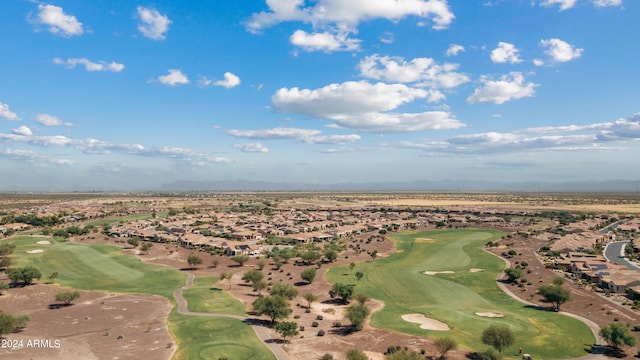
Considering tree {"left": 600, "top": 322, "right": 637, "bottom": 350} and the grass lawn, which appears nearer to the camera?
tree {"left": 600, "top": 322, "right": 637, "bottom": 350}

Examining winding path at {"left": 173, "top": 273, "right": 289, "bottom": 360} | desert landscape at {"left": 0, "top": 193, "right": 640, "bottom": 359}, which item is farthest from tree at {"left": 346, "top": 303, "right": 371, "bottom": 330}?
winding path at {"left": 173, "top": 273, "right": 289, "bottom": 360}

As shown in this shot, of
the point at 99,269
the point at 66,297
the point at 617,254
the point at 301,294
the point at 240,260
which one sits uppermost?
the point at 66,297

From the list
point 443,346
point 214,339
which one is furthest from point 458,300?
point 214,339

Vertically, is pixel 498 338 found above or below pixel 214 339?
above

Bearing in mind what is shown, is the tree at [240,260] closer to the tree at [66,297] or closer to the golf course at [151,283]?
the golf course at [151,283]

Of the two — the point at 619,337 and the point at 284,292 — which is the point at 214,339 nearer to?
the point at 284,292

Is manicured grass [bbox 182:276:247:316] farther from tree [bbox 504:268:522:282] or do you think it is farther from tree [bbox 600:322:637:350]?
tree [bbox 504:268:522:282]

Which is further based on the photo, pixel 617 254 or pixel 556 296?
pixel 617 254
